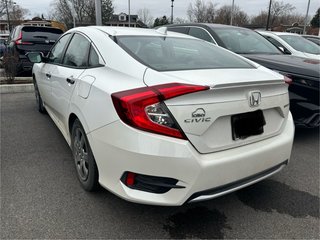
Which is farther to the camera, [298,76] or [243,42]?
[243,42]

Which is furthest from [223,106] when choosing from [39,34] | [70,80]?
[39,34]

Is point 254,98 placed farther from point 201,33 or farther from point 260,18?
point 260,18

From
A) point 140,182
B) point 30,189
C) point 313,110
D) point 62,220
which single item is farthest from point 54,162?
point 313,110

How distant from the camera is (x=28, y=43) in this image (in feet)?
27.2

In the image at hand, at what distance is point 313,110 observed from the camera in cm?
397

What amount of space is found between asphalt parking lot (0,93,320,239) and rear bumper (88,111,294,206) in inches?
15.7

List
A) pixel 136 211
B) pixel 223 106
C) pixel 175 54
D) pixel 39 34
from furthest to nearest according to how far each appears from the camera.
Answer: pixel 39 34 → pixel 175 54 → pixel 136 211 → pixel 223 106

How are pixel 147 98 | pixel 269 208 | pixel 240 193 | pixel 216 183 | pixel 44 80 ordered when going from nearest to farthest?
pixel 147 98 < pixel 216 183 < pixel 269 208 < pixel 240 193 < pixel 44 80

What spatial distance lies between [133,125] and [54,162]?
76.1 inches

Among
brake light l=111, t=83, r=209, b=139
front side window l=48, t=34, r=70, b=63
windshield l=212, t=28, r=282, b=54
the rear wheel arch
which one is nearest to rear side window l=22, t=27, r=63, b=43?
front side window l=48, t=34, r=70, b=63

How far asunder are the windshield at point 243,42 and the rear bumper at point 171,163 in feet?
10.7

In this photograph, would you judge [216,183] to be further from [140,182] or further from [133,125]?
[133,125]

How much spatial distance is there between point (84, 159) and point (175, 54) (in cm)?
127

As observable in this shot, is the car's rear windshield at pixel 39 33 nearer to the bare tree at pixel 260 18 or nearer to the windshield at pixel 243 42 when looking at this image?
the windshield at pixel 243 42
